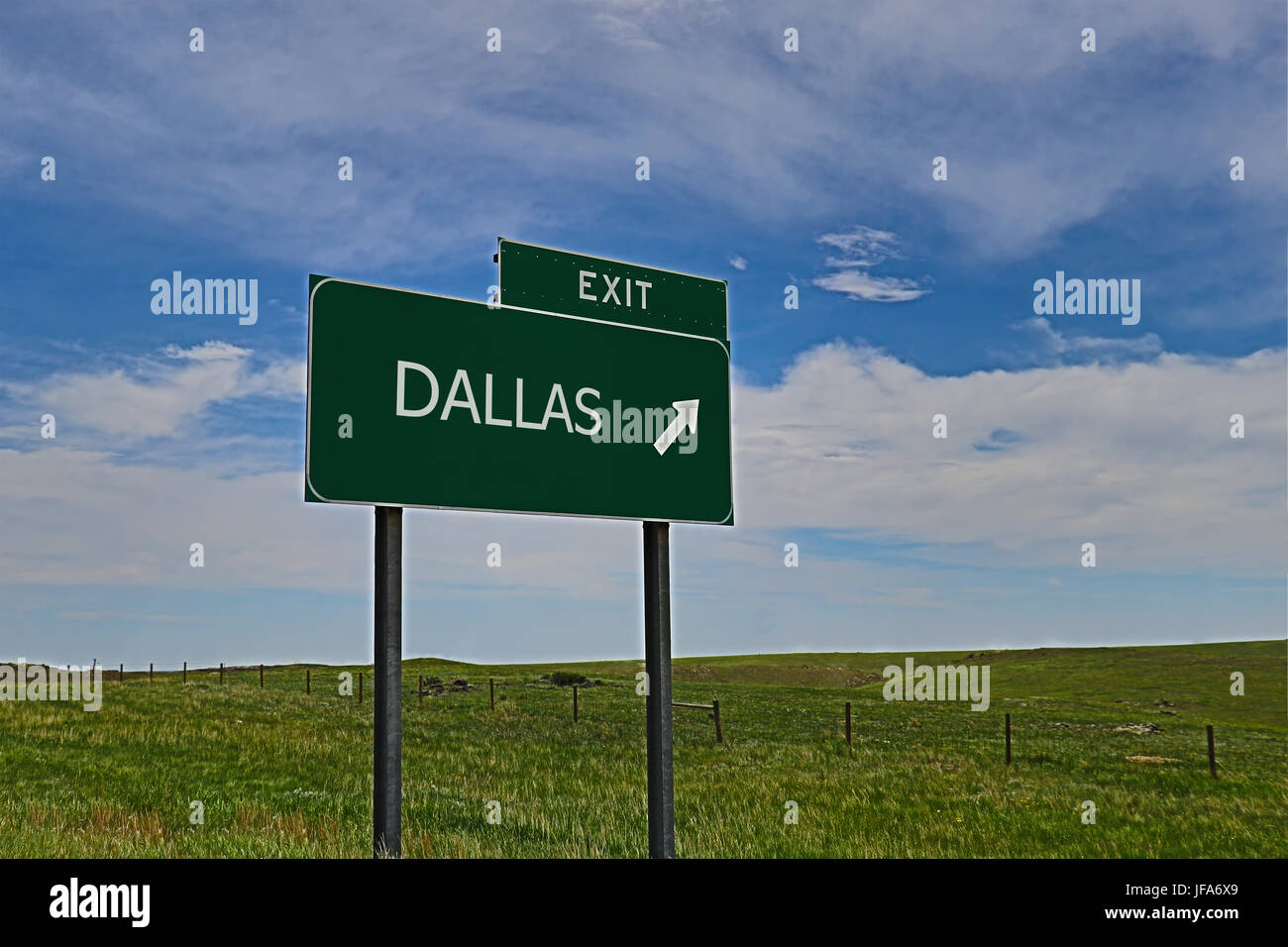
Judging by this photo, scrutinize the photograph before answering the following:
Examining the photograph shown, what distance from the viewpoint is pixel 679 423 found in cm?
867

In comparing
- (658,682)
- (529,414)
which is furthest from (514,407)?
(658,682)

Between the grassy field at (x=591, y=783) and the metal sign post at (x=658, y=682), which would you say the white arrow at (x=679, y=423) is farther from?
the grassy field at (x=591, y=783)

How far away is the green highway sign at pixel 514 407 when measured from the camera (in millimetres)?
7062

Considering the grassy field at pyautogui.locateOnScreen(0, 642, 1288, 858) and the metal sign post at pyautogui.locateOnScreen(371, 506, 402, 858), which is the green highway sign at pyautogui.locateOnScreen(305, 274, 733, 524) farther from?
the grassy field at pyautogui.locateOnScreen(0, 642, 1288, 858)

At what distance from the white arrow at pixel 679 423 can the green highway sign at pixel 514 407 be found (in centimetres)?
1

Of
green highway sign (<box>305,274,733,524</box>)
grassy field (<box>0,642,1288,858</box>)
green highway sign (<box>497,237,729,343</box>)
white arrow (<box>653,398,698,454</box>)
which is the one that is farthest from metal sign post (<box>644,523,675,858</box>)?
green highway sign (<box>497,237,729,343</box>)

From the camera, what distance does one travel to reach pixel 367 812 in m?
11.9

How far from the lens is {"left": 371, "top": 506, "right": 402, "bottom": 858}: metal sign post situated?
7.15 m

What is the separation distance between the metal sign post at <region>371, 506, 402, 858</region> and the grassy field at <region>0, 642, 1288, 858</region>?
34.3 inches

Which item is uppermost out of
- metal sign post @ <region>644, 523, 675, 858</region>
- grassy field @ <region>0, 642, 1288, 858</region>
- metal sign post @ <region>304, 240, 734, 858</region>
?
metal sign post @ <region>304, 240, 734, 858</region>

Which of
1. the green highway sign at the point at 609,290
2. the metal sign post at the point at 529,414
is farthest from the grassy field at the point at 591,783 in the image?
the green highway sign at the point at 609,290

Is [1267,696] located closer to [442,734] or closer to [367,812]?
[442,734]

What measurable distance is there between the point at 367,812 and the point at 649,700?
5.42 m
